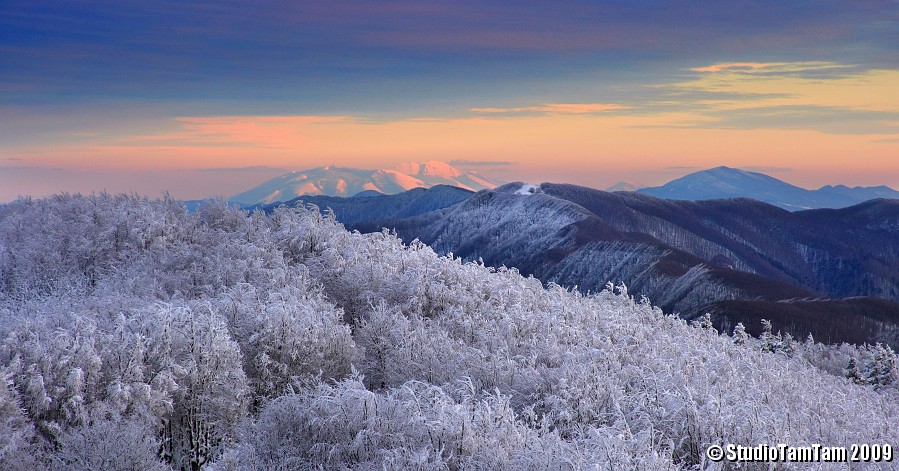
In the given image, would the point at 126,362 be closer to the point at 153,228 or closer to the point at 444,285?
the point at 444,285

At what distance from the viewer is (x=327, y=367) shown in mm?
40469

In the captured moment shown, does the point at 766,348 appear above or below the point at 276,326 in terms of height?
below

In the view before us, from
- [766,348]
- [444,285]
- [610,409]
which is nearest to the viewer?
[610,409]

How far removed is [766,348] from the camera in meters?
99.9

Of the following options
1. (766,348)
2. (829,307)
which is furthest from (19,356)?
(829,307)

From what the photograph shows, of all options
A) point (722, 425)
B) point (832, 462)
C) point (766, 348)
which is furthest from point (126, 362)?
point (766, 348)

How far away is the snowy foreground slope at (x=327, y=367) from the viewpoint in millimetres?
26484

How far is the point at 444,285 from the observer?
5556 cm

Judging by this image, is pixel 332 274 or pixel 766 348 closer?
pixel 332 274

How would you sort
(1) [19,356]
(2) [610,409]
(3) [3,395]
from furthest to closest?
(2) [610,409]
(1) [19,356]
(3) [3,395]

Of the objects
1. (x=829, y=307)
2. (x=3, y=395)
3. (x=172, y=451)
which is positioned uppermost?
(x=3, y=395)

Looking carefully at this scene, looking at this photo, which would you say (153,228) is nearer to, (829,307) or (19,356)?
(19,356)

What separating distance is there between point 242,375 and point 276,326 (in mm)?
4577

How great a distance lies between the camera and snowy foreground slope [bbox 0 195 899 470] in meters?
26.5
